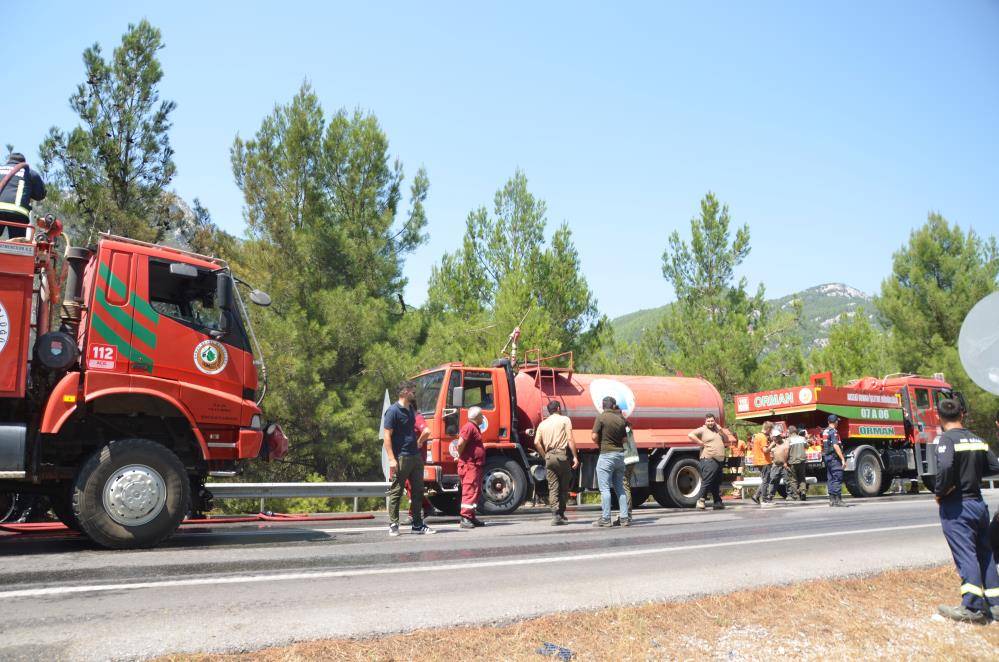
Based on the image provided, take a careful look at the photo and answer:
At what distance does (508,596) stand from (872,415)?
17.5 metres

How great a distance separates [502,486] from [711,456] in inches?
171

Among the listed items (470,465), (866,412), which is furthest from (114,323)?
(866,412)

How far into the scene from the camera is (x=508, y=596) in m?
5.74

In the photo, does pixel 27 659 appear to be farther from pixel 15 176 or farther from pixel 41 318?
pixel 15 176

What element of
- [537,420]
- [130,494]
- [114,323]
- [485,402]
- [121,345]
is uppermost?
[114,323]

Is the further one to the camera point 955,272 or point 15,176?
point 955,272

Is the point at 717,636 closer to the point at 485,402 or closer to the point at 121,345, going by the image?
the point at 121,345

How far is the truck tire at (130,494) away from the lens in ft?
24.5

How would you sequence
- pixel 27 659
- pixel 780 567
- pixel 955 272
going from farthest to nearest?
pixel 955 272
pixel 780 567
pixel 27 659

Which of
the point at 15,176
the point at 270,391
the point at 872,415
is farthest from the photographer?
the point at 872,415

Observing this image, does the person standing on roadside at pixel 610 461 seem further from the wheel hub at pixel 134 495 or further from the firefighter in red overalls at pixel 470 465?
the wheel hub at pixel 134 495

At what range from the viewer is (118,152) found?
18672mm

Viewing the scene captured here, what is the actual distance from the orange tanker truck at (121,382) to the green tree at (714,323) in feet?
77.4

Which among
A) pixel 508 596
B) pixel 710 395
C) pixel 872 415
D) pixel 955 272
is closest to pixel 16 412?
pixel 508 596
